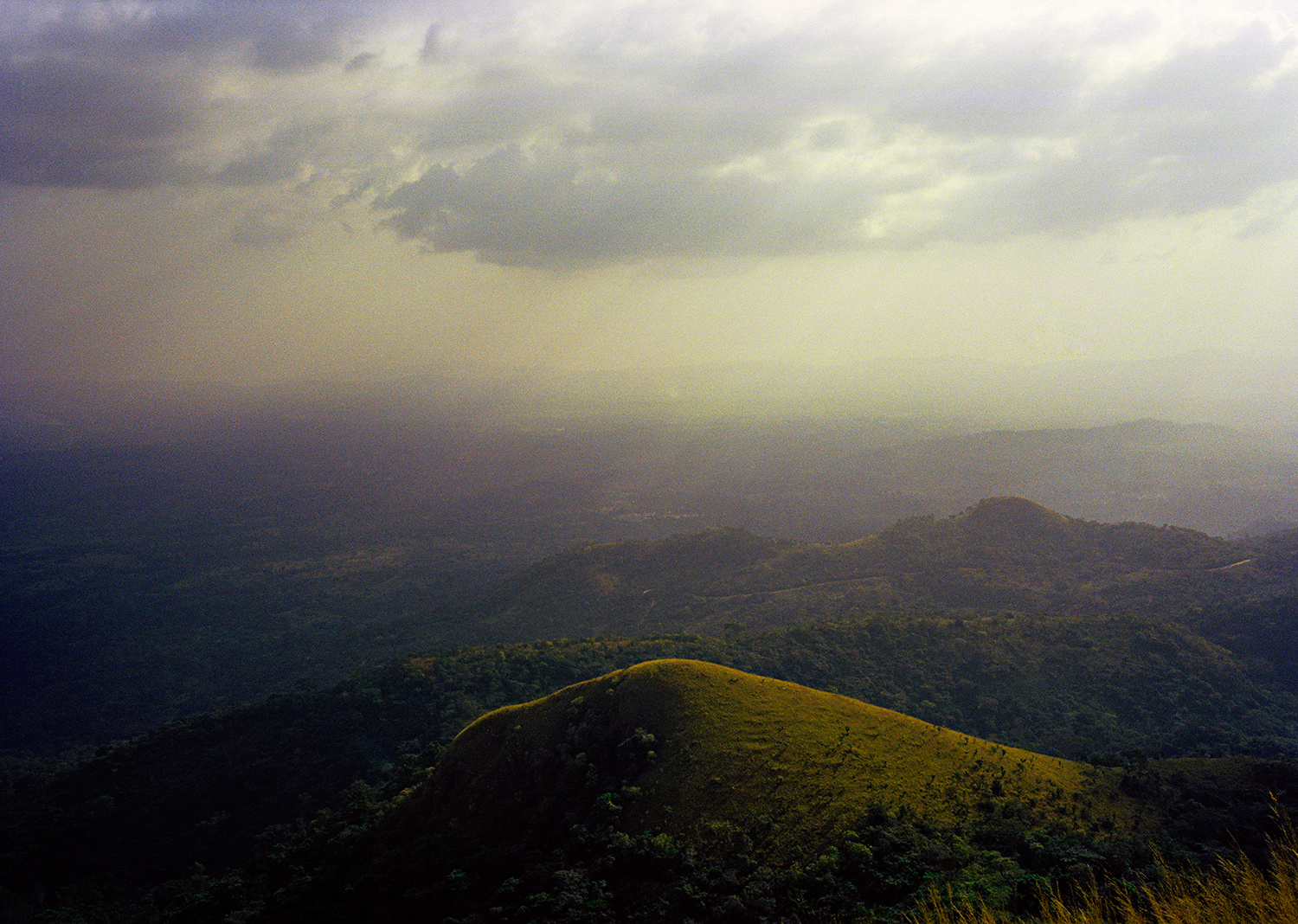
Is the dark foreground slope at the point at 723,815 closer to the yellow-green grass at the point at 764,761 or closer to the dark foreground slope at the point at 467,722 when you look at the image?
the yellow-green grass at the point at 764,761

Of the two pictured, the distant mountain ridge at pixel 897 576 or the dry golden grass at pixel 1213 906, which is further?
the distant mountain ridge at pixel 897 576

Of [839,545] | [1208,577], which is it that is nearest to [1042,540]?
[1208,577]

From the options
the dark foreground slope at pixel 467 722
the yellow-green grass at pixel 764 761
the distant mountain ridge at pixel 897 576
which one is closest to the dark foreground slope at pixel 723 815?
the yellow-green grass at pixel 764 761

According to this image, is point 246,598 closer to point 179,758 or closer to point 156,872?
point 179,758

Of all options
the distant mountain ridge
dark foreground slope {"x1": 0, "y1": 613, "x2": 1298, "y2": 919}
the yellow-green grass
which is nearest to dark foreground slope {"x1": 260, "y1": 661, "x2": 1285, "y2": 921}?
the yellow-green grass

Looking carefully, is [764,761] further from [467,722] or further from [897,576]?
[897,576]

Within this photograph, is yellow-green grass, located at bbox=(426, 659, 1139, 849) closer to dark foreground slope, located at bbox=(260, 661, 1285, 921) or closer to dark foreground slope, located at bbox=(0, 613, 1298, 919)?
dark foreground slope, located at bbox=(260, 661, 1285, 921)
